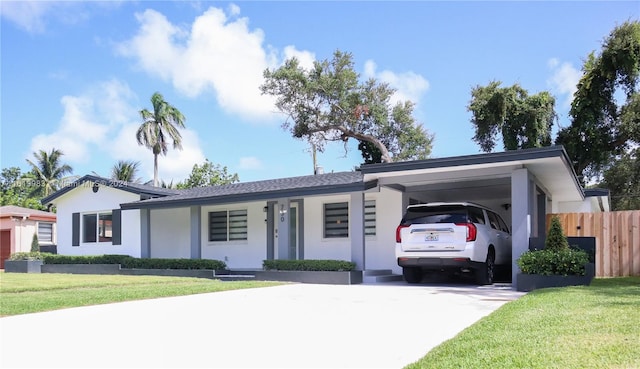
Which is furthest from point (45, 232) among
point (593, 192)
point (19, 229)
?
point (593, 192)

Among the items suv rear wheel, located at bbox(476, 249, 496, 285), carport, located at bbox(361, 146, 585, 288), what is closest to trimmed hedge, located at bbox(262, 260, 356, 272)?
carport, located at bbox(361, 146, 585, 288)

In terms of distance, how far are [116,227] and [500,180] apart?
585 inches

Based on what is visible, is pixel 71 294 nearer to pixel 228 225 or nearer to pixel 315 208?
pixel 315 208

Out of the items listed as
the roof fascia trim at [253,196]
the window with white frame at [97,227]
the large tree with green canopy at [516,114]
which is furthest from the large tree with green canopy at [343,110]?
the roof fascia trim at [253,196]

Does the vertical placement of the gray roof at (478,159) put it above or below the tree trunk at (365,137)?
below

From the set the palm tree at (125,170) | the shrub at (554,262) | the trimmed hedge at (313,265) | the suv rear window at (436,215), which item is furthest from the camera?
the palm tree at (125,170)

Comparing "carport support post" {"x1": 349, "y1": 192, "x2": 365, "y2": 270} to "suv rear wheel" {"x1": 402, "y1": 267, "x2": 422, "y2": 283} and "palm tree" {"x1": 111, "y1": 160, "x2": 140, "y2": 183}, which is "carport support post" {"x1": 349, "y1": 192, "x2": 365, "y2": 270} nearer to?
"suv rear wheel" {"x1": 402, "y1": 267, "x2": 422, "y2": 283}

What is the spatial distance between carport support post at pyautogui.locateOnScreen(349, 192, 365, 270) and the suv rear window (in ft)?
7.99

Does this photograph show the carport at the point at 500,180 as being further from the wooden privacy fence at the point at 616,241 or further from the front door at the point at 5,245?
the front door at the point at 5,245

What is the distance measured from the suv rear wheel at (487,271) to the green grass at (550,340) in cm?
521

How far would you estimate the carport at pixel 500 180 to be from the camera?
40.5 ft

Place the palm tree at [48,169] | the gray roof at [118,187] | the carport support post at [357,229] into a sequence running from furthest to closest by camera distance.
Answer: the palm tree at [48,169], the gray roof at [118,187], the carport support post at [357,229]

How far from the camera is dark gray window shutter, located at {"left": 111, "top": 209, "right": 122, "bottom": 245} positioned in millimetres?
21938

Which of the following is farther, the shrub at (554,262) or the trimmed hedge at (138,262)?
the trimmed hedge at (138,262)
